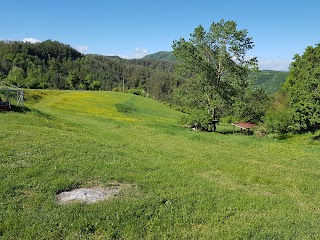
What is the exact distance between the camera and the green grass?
701 cm

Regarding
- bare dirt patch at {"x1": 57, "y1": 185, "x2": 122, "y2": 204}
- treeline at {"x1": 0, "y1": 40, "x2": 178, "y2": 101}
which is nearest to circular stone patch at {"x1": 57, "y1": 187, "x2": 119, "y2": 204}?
bare dirt patch at {"x1": 57, "y1": 185, "x2": 122, "y2": 204}

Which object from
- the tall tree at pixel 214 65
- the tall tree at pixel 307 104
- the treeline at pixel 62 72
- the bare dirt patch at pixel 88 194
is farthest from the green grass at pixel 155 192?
the treeline at pixel 62 72

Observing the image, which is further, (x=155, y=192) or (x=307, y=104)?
(x=307, y=104)

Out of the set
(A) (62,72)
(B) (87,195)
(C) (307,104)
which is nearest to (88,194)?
(B) (87,195)

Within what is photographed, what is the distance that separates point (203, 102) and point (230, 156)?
48.7 ft

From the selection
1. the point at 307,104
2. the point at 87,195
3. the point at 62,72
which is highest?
the point at 62,72

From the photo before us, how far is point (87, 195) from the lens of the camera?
870 cm

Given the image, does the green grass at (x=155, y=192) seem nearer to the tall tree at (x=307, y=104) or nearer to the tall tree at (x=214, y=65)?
the tall tree at (x=307, y=104)

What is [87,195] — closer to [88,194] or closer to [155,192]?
[88,194]

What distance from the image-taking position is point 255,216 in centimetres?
797

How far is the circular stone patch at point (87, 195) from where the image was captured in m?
8.41

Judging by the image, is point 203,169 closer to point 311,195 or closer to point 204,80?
point 311,195

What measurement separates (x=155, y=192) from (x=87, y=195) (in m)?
1.99

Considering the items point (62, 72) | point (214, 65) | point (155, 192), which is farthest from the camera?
point (62, 72)
